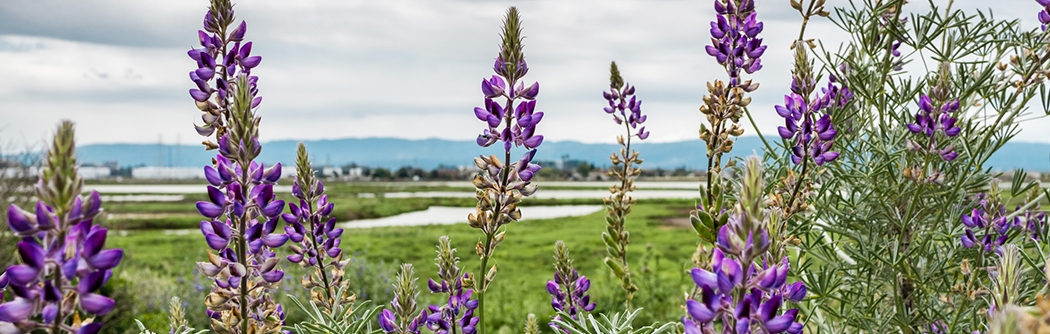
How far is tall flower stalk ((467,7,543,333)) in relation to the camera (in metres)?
1.87

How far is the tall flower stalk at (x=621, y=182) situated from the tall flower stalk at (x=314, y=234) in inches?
52.8

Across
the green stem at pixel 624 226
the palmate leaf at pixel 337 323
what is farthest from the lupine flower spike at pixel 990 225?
the palmate leaf at pixel 337 323

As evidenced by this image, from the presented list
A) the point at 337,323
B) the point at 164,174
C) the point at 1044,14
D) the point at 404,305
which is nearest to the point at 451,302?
the point at 404,305

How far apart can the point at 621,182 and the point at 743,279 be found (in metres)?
2.71

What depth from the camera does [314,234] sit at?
229cm

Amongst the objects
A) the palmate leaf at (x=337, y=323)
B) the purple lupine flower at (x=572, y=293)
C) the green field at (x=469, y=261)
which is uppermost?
the palmate leaf at (x=337, y=323)

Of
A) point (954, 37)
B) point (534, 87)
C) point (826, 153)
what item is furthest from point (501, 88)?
point (954, 37)

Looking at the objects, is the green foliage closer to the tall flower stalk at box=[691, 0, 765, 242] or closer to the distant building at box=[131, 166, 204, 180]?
the tall flower stalk at box=[691, 0, 765, 242]

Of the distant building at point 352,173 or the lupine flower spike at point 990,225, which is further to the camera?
the distant building at point 352,173

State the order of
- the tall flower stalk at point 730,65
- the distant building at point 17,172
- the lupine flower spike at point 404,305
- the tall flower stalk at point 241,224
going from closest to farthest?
the tall flower stalk at point 241,224 < the lupine flower spike at point 404,305 < the tall flower stalk at point 730,65 < the distant building at point 17,172

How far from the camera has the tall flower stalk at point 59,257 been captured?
87cm

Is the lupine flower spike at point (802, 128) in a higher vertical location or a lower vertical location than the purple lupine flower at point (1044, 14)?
lower

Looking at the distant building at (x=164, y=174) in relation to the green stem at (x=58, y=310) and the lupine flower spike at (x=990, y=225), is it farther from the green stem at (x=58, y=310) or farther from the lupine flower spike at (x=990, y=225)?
the green stem at (x=58, y=310)

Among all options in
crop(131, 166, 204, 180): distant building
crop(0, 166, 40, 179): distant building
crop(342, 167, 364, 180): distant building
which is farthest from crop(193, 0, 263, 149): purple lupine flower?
crop(131, 166, 204, 180): distant building
